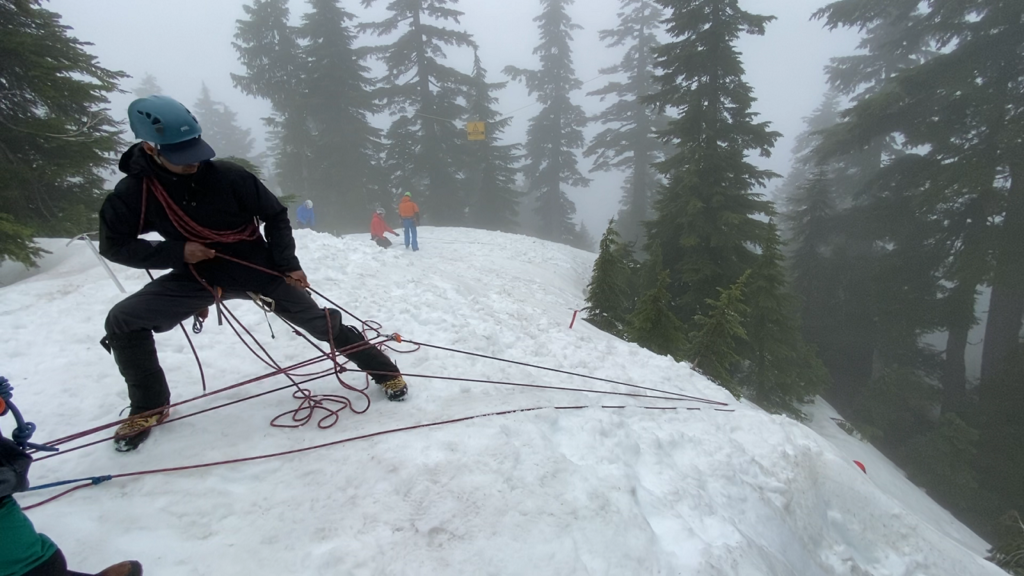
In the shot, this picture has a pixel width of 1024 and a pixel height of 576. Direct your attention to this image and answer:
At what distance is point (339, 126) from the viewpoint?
2827 cm

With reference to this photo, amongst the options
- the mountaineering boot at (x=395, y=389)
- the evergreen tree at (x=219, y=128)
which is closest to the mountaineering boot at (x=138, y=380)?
the mountaineering boot at (x=395, y=389)

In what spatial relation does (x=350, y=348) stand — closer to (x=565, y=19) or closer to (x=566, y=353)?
(x=566, y=353)

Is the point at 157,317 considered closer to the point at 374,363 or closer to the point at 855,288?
the point at 374,363

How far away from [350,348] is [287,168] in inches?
→ 1337

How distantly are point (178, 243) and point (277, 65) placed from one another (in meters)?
31.2

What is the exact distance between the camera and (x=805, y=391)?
12227 mm

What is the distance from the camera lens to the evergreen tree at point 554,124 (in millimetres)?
35125

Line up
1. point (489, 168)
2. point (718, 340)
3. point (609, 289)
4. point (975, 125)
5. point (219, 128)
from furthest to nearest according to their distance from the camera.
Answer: point (219, 128) → point (489, 168) → point (975, 125) → point (609, 289) → point (718, 340)

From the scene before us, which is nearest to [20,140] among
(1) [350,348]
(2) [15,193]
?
(2) [15,193]

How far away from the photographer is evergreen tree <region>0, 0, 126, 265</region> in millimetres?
7766

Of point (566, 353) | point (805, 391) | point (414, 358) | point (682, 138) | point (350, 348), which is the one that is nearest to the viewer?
point (350, 348)

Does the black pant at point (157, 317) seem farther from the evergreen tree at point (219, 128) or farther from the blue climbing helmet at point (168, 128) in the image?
the evergreen tree at point (219, 128)

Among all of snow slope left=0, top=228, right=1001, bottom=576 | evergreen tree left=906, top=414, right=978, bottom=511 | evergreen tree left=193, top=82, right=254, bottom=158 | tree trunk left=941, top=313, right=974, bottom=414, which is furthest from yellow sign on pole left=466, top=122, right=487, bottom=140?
evergreen tree left=193, top=82, right=254, bottom=158

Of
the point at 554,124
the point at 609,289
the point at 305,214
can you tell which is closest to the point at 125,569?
the point at 609,289
